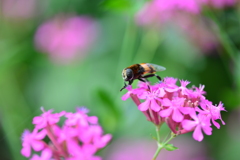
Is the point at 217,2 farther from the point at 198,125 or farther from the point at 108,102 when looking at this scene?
the point at 198,125

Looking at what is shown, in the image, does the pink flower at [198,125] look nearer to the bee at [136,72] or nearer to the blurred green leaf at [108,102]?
the bee at [136,72]

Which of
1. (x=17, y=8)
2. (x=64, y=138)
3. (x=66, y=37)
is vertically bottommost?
(x=64, y=138)

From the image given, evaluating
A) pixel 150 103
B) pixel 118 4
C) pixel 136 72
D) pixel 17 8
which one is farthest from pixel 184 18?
pixel 17 8

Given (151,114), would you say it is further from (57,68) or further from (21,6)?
(21,6)

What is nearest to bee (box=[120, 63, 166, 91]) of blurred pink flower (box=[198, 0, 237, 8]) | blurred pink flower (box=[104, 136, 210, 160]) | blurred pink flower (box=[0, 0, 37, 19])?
A: blurred pink flower (box=[198, 0, 237, 8])

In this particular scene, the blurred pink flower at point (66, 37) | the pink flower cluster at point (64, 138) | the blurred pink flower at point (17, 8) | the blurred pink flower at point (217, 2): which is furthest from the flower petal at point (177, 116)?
the blurred pink flower at point (17, 8)

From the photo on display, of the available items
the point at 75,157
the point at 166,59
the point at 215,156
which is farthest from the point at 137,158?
the point at 75,157
